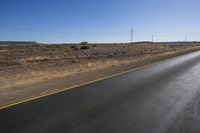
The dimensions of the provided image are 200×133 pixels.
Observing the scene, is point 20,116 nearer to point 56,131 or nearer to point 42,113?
point 42,113

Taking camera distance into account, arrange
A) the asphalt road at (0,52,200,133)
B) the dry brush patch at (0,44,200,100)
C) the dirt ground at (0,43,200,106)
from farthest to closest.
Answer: the dry brush patch at (0,44,200,100) < the dirt ground at (0,43,200,106) < the asphalt road at (0,52,200,133)

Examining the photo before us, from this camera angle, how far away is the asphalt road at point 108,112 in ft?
16.8

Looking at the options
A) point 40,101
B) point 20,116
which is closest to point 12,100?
point 40,101

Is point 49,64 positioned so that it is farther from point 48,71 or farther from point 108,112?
point 108,112

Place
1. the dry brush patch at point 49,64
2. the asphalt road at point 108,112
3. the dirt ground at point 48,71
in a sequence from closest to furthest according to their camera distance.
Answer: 1. the asphalt road at point 108,112
2. the dirt ground at point 48,71
3. the dry brush patch at point 49,64

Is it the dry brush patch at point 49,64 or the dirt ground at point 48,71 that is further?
the dry brush patch at point 49,64

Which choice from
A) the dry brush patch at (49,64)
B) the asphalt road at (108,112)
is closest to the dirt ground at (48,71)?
the dry brush patch at (49,64)

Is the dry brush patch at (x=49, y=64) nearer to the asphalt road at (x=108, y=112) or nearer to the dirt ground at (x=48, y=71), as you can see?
the dirt ground at (x=48, y=71)

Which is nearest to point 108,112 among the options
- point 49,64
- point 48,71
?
Result: point 48,71

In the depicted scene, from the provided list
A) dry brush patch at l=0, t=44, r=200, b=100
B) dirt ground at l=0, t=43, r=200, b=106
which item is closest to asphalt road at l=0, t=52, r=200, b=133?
dirt ground at l=0, t=43, r=200, b=106

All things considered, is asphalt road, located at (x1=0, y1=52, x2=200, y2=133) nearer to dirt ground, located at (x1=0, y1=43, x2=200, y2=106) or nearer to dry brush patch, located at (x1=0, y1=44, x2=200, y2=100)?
dirt ground, located at (x1=0, y1=43, x2=200, y2=106)

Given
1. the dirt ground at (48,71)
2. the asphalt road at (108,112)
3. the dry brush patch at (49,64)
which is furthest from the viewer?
the dry brush patch at (49,64)

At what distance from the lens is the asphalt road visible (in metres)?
5.13

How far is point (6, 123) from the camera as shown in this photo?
18.0ft
